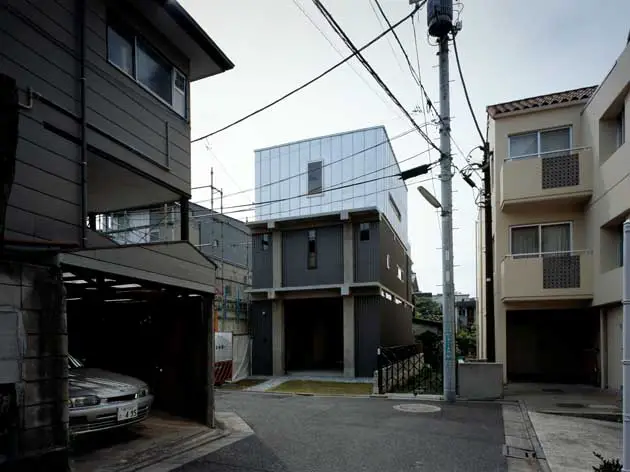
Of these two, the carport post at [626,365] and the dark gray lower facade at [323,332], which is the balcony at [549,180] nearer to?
the dark gray lower facade at [323,332]

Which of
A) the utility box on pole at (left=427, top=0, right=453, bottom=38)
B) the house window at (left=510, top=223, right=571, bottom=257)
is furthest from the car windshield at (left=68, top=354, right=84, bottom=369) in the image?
the house window at (left=510, top=223, right=571, bottom=257)

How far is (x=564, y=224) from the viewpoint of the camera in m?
13.5

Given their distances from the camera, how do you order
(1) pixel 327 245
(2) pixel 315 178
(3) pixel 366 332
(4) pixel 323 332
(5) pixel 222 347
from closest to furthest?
(5) pixel 222 347, (3) pixel 366 332, (1) pixel 327 245, (2) pixel 315 178, (4) pixel 323 332

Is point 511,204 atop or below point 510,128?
below

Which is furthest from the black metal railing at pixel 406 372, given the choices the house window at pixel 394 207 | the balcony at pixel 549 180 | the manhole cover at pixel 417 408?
the house window at pixel 394 207

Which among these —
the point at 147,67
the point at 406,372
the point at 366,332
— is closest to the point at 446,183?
the point at 366,332

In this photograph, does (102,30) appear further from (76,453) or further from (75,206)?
(76,453)

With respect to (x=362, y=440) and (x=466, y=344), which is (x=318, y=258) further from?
(x=466, y=344)

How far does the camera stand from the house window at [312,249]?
1744cm

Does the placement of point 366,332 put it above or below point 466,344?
above

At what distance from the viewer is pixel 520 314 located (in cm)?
1545

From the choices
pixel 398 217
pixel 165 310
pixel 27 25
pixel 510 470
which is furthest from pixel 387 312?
pixel 27 25

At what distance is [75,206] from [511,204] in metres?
10.9

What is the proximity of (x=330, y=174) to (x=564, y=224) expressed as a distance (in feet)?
26.1
